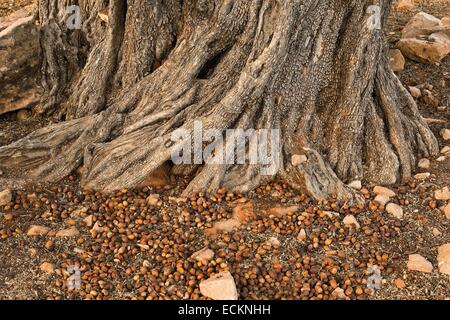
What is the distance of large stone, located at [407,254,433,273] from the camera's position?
4398 mm

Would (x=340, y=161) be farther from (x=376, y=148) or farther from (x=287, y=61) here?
(x=287, y=61)

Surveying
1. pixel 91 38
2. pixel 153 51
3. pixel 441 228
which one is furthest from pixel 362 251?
pixel 91 38

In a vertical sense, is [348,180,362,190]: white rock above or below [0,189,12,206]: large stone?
below

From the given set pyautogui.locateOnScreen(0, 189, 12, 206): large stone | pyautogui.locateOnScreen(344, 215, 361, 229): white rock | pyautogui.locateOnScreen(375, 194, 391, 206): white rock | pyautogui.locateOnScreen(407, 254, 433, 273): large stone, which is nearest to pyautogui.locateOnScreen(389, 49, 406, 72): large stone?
pyautogui.locateOnScreen(375, 194, 391, 206): white rock

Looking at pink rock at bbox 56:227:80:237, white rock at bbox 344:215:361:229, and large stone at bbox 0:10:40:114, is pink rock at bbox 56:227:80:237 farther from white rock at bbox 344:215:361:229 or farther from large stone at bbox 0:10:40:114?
white rock at bbox 344:215:361:229

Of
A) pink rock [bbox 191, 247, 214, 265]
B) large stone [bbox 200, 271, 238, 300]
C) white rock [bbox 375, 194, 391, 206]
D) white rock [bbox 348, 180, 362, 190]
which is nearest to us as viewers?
large stone [bbox 200, 271, 238, 300]

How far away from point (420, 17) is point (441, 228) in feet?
12.6

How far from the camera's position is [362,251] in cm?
454

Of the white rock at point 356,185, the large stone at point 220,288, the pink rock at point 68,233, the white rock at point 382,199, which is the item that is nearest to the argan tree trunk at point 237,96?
the white rock at point 356,185

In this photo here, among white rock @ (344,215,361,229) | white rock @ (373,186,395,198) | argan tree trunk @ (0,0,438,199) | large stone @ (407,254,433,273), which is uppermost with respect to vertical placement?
argan tree trunk @ (0,0,438,199)

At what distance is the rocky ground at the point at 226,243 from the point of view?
4.24 m

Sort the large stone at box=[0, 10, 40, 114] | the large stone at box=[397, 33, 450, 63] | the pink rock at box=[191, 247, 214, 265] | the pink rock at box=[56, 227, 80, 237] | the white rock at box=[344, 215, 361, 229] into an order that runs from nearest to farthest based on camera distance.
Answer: the pink rock at box=[191, 247, 214, 265], the pink rock at box=[56, 227, 80, 237], the white rock at box=[344, 215, 361, 229], the large stone at box=[0, 10, 40, 114], the large stone at box=[397, 33, 450, 63]

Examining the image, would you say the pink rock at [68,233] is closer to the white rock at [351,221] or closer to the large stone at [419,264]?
the white rock at [351,221]

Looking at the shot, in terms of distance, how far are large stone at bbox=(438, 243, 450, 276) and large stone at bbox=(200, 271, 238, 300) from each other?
4.87ft
